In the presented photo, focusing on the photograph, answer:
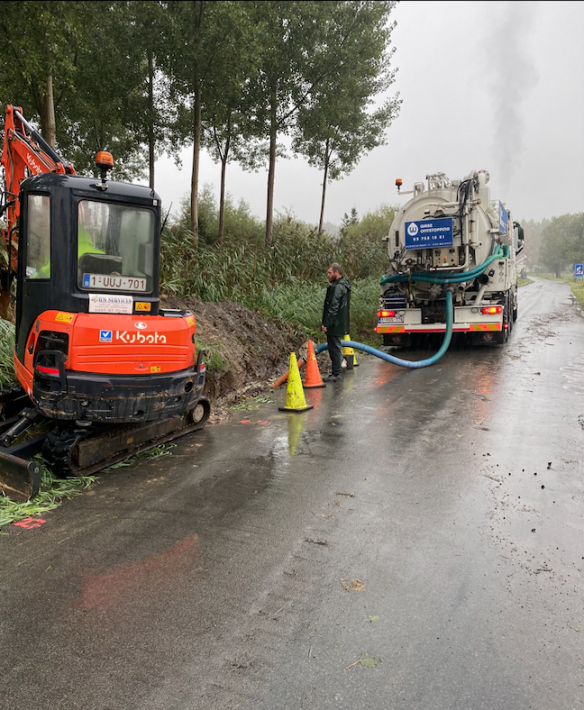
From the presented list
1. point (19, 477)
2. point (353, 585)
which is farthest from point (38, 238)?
point (353, 585)

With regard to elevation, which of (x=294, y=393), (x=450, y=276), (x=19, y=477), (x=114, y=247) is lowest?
(x=19, y=477)

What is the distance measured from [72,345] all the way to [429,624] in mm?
3297

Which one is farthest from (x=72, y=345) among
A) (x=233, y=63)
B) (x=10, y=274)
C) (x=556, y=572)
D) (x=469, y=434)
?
(x=469, y=434)

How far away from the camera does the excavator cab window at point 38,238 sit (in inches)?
178

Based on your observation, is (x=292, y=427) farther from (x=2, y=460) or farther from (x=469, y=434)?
(x=2, y=460)

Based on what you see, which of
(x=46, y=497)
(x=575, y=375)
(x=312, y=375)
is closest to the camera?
(x=46, y=497)

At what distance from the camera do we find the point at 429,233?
11695mm

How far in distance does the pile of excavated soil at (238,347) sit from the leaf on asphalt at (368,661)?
5.08 meters

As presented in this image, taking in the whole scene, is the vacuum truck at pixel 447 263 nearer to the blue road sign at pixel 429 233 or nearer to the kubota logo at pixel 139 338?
the blue road sign at pixel 429 233

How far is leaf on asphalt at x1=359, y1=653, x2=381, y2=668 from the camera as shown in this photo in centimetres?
258

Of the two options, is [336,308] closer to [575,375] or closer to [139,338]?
[575,375]

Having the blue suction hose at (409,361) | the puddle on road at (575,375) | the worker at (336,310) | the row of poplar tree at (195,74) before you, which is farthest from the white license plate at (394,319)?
the row of poplar tree at (195,74)

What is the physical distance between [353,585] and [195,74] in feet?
10.3

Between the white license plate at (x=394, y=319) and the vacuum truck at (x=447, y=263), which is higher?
the vacuum truck at (x=447, y=263)
